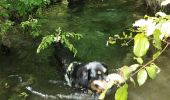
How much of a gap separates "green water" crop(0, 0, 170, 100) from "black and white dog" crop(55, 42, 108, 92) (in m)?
0.20

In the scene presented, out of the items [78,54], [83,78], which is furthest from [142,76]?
[78,54]

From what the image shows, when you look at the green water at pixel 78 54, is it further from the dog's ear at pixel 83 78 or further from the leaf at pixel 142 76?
the leaf at pixel 142 76

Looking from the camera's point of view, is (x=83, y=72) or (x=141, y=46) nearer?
(x=141, y=46)

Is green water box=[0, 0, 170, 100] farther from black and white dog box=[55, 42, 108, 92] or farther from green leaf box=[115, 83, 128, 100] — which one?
green leaf box=[115, 83, 128, 100]

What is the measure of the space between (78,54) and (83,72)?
1.95 m

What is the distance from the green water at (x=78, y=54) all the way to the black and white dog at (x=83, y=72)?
0.20 metres

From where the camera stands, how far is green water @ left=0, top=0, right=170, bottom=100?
278 inches

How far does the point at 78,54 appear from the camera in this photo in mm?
8844

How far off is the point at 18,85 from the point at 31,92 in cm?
50

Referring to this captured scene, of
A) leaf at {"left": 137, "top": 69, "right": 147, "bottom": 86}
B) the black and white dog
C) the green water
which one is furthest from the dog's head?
leaf at {"left": 137, "top": 69, "right": 147, "bottom": 86}

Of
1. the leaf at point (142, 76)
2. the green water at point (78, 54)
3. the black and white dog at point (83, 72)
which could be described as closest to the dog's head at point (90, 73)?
the black and white dog at point (83, 72)

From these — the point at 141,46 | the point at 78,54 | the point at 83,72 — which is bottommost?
the point at 78,54

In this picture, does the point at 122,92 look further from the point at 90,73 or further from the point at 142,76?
the point at 90,73

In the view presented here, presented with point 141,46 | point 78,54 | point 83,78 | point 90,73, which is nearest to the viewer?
point 141,46
